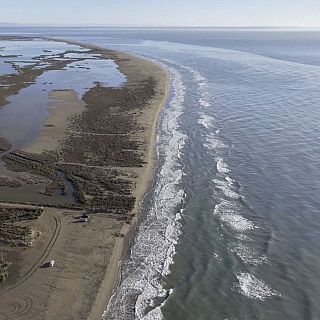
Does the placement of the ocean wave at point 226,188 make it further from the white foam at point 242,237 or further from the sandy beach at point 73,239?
the sandy beach at point 73,239

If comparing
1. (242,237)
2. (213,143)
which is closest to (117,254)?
(242,237)

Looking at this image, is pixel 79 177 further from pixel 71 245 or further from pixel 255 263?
pixel 255 263

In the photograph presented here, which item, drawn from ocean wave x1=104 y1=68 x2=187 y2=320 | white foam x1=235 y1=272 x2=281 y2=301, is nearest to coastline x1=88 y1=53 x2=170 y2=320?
ocean wave x1=104 y1=68 x2=187 y2=320

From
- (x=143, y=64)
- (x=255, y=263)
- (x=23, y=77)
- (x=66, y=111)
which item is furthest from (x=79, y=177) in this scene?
(x=143, y=64)

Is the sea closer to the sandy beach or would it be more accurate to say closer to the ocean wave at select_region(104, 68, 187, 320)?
the ocean wave at select_region(104, 68, 187, 320)

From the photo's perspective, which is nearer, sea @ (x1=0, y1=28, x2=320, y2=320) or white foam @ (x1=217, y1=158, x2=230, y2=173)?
sea @ (x1=0, y1=28, x2=320, y2=320)

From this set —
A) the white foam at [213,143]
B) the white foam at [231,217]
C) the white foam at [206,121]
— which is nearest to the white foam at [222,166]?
the white foam at [213,143]
